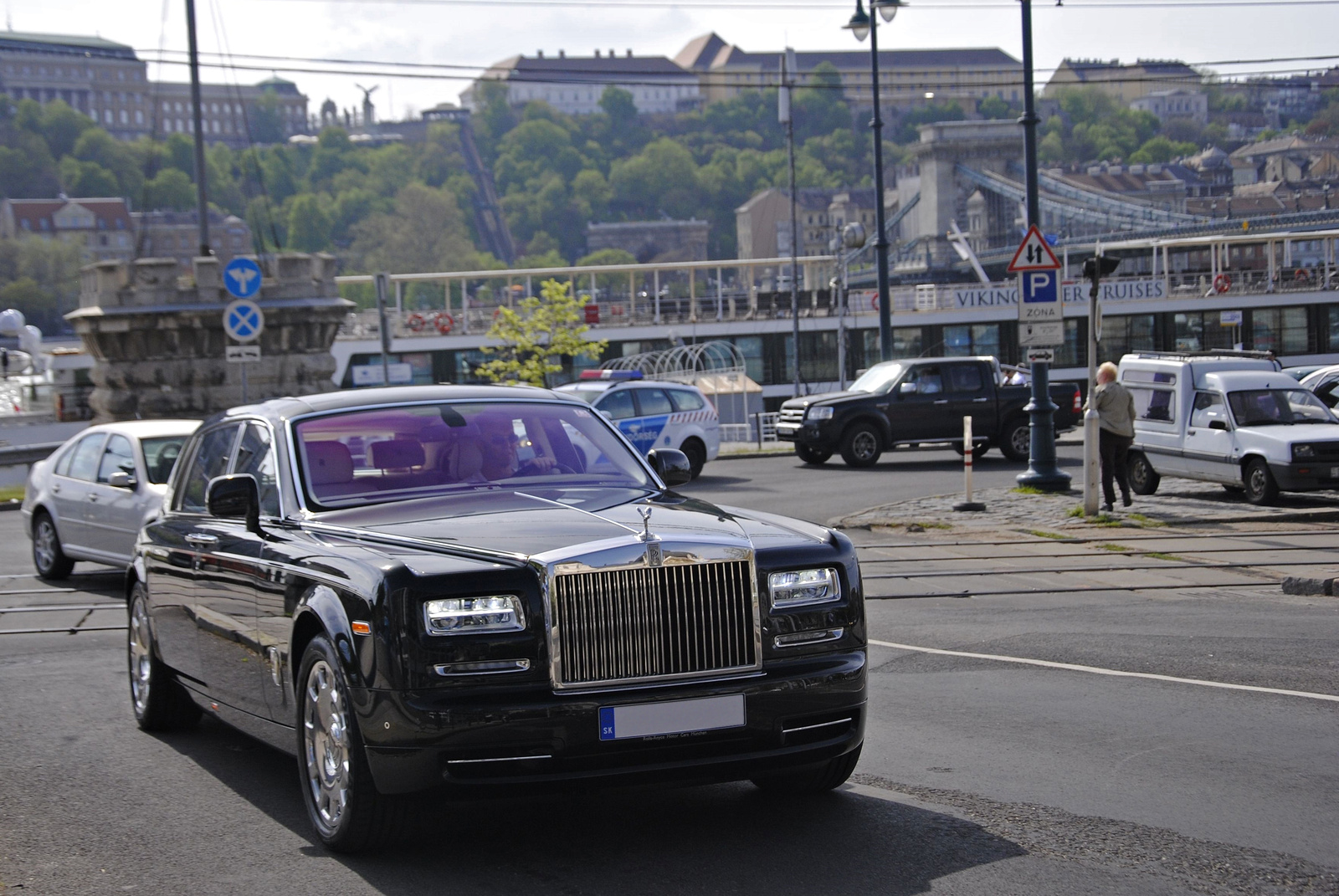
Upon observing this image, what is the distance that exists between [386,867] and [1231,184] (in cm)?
14029

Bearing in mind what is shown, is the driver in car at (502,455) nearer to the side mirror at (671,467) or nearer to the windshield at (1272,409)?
the side mirror at (671,467)

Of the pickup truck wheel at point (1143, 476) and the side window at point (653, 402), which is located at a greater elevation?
the side window at point (653, 402)

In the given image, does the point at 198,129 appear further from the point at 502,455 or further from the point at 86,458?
the point at 502,455

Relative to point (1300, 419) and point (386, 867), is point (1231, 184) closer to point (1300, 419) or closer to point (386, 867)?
point (1300, 419)

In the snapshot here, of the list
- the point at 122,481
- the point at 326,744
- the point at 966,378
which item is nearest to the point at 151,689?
the point at 326,744

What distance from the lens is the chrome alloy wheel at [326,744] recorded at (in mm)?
5051

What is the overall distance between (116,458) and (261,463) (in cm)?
777

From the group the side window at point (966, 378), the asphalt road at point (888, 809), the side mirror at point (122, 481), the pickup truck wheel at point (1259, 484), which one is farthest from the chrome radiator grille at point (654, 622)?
the side window at point (966, 378)

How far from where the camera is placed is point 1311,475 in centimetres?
1747

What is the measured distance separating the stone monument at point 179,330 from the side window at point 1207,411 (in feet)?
48.7

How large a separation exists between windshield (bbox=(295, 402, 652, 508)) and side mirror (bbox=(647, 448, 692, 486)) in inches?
7.6

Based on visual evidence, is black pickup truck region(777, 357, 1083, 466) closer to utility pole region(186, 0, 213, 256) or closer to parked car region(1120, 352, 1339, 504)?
parked car region(1120, 352, 1339, 504)

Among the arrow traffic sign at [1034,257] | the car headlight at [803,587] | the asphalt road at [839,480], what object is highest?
the arrow traffic sign at [1034,257]

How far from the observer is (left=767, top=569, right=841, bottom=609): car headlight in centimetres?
506
